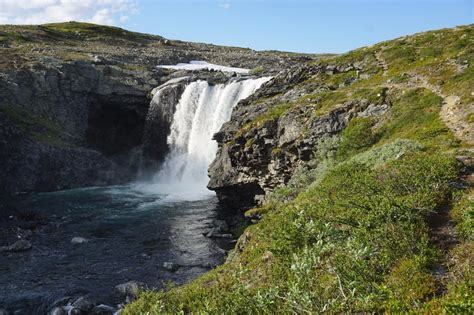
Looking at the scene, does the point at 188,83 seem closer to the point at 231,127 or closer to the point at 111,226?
the point at 231,127

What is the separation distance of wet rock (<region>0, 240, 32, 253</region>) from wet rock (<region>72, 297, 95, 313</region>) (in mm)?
11955

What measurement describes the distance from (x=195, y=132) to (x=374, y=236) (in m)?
53.6

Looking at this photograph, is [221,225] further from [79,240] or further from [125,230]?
[79,240]

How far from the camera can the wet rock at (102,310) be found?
2323 cm

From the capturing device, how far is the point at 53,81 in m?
66.8

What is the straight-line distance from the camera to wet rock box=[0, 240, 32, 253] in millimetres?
32688

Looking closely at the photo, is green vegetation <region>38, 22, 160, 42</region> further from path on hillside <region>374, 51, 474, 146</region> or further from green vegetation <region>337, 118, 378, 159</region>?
green vegetation <region>337, 118, 378, 159</region>

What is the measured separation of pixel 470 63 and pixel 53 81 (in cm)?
5896

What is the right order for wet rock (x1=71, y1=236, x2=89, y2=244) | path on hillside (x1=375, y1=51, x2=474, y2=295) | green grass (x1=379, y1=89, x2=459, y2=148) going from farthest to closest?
wet rock (x1=71, y1=236, x2=89, y2=244)
green grass (x1=379, y1=89, x2=459, y2=148)
path on hillside (x1=375, y1=51, x2=474, y2=295)

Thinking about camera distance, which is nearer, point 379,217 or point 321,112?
point 379,217

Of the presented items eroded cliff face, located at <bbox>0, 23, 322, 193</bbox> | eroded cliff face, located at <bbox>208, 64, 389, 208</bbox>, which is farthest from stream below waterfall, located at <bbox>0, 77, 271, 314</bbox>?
eroded cliff face, located at <bbox>208, 64, 389, 208</bbox>

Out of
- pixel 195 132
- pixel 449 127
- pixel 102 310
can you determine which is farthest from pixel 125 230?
pixel 449 127

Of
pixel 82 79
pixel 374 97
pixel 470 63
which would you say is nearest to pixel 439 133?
pixel 374 97

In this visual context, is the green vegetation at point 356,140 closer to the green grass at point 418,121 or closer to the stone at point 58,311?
the green grass at point 418,121
